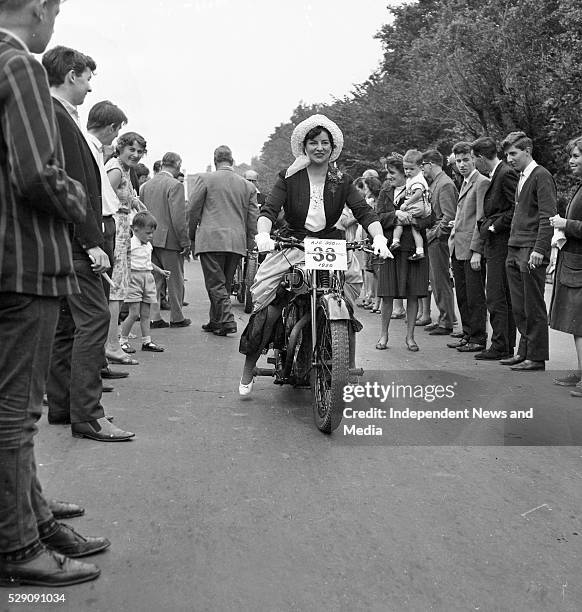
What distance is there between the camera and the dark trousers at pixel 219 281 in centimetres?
997

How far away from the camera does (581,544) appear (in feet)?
11.5

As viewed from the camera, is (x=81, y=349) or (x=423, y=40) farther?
(x=423, y=40)

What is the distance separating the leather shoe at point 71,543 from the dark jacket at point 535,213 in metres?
5.26

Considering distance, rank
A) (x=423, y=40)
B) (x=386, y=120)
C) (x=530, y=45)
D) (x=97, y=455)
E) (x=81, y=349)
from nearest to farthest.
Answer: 1. (x=97, y=455)
2. (x=81, y=349)
3. (x=530, y=45)
4. (x=423, y=40)
5. (x=386, y=120)

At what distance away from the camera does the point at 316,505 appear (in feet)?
12.7

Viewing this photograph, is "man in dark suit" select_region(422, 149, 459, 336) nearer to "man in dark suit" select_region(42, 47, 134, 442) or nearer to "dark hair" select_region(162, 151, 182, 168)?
"dark hair" select_region(162, 151, 182, 168)

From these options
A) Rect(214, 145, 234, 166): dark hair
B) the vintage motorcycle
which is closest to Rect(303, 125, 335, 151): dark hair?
the vintage motorcycle

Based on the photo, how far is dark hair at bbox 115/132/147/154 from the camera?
24.5 feet

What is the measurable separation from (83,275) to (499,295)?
15.9 ft

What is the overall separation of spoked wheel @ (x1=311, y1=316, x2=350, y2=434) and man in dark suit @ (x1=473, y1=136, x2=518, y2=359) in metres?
3.35

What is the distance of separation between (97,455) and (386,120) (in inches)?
1445

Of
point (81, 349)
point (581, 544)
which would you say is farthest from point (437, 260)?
point (581, 544)

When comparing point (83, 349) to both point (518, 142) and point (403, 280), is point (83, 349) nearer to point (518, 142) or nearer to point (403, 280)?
point (518, 142)

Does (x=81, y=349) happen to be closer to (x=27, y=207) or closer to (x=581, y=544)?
(x=27, y=207)
